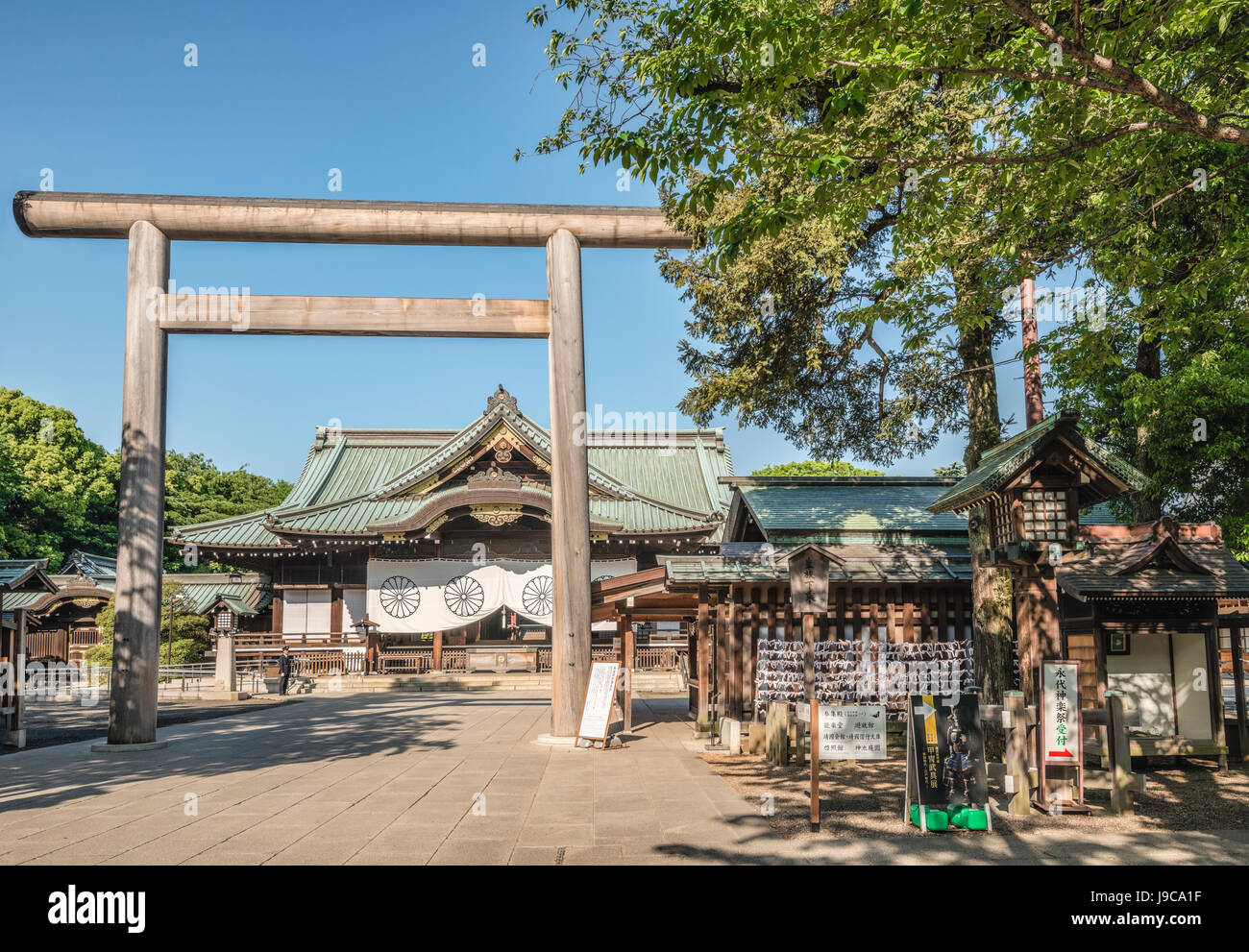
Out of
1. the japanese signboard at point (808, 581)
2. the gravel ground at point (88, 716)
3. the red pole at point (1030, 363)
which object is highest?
the red pole at point (1030, 363)

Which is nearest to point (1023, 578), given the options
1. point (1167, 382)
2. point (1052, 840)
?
point (1052, 840)

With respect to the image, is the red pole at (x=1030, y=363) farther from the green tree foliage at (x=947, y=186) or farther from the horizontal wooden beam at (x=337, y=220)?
the horizontal wooden beam at (x=337, y=220)

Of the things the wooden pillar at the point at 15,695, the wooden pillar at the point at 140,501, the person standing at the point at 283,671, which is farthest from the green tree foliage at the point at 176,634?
the wooden pillar at the point at 140,501

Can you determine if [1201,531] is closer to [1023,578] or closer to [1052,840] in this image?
[1023,578]

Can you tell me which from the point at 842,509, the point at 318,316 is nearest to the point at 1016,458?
the point at 842,509

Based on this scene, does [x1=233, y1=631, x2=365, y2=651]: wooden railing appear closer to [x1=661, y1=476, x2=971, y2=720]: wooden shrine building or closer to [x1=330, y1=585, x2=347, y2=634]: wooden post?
[x1=330, y1=585, x2=347, y2=634]: wooden post

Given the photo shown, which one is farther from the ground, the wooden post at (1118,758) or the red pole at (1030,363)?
the red pole at (1030,363)

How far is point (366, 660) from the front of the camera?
2550 cm

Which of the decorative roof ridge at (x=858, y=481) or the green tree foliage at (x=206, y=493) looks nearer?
the decorative roof ridge at (x=858, y=481)

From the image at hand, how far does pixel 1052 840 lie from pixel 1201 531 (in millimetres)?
7027

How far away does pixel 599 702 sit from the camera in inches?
471

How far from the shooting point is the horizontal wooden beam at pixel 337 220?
1195 centimetres

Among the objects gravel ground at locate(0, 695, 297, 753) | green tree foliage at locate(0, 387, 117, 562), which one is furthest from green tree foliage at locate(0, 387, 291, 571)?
gravel ground at locate(0, 695, 297, 753)

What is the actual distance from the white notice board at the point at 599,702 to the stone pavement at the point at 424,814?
0.43 meters
